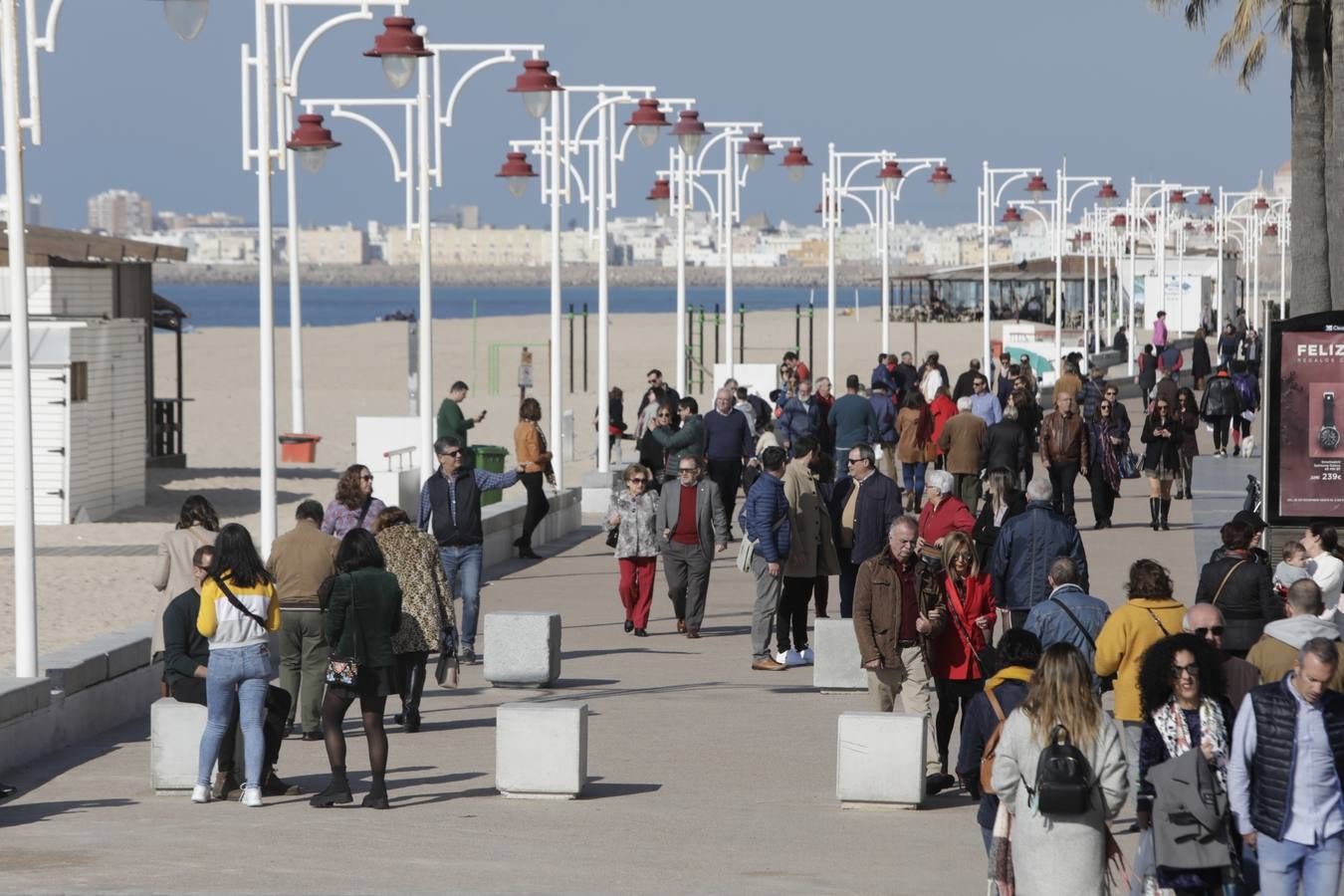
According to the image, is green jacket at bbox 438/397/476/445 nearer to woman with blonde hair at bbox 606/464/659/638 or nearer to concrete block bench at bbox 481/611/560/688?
woman with blonde hair at bbox 606/464/659/638

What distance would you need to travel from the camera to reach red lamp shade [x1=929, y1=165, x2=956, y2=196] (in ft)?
128

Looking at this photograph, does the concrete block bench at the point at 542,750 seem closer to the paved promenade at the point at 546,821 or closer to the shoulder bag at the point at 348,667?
the paved promenade at the point at 546,821

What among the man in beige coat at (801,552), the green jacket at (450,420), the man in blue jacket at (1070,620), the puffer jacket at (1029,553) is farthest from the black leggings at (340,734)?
the green jacket at (450,420)

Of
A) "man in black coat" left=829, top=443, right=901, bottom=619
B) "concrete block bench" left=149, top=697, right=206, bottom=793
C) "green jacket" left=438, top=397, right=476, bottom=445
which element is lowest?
"concrete block bench" left=149, top=697, right=206, bottom=793

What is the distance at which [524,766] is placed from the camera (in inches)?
435

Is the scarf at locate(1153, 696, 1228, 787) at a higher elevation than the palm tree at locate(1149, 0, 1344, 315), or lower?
lower

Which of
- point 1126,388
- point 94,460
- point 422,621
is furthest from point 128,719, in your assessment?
point 1126,388

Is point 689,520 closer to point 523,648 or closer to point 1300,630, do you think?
point 523,648

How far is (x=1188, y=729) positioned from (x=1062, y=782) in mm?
857

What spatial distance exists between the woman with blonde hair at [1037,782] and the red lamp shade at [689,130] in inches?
796

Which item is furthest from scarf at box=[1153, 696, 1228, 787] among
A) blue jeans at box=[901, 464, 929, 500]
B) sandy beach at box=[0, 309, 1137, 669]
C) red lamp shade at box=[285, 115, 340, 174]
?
blue jeans at box=[901, 464, 929, 500]

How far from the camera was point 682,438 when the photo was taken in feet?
70.1

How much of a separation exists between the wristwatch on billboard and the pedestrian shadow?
31.9ft

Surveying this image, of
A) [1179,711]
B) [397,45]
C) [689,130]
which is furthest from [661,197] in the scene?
[1179,711]
